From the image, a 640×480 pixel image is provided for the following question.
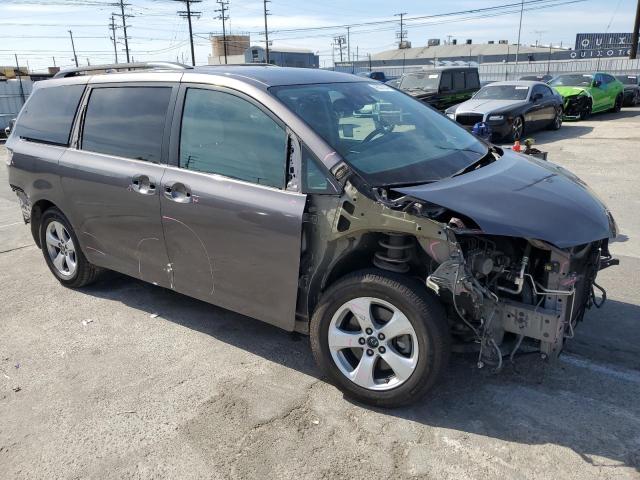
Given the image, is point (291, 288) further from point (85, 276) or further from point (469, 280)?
point (85, 276)

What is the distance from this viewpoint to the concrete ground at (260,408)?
8.84 feet

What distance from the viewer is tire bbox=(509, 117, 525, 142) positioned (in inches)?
527

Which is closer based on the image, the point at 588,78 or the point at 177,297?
the point at 177,297

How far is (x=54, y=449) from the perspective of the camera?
2869mm

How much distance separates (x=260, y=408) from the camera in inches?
124

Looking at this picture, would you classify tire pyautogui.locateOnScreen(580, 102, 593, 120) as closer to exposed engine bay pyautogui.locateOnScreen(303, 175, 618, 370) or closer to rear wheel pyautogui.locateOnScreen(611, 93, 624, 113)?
Answer: rear wheel pyautogui.locateOnScreen(611, 93, 624, 113)

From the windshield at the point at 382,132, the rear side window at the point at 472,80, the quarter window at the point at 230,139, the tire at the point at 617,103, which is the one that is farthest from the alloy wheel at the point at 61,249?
the tire at the point at 617,103

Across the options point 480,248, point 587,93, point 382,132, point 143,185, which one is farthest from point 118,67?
point 587,93

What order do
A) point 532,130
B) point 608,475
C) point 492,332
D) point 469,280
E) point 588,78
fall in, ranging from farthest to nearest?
1. point 588,78
2. point 532,130
3. point 492,332
4. point 469,280
5. point 608,475

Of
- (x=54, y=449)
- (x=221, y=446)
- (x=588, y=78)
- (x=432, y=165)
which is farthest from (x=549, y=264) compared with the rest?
(x=588, y=78)

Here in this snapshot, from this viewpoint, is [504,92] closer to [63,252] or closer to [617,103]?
[617,103]

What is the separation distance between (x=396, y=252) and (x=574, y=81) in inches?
755

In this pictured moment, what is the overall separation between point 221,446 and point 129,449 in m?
0.48

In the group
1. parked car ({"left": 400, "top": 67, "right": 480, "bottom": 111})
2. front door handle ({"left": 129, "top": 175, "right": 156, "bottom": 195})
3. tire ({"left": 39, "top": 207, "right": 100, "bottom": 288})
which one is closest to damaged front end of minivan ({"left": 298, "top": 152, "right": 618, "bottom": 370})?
front door handle ({"left": 129, "top": 175, "right": 156, "bottom": 195})
